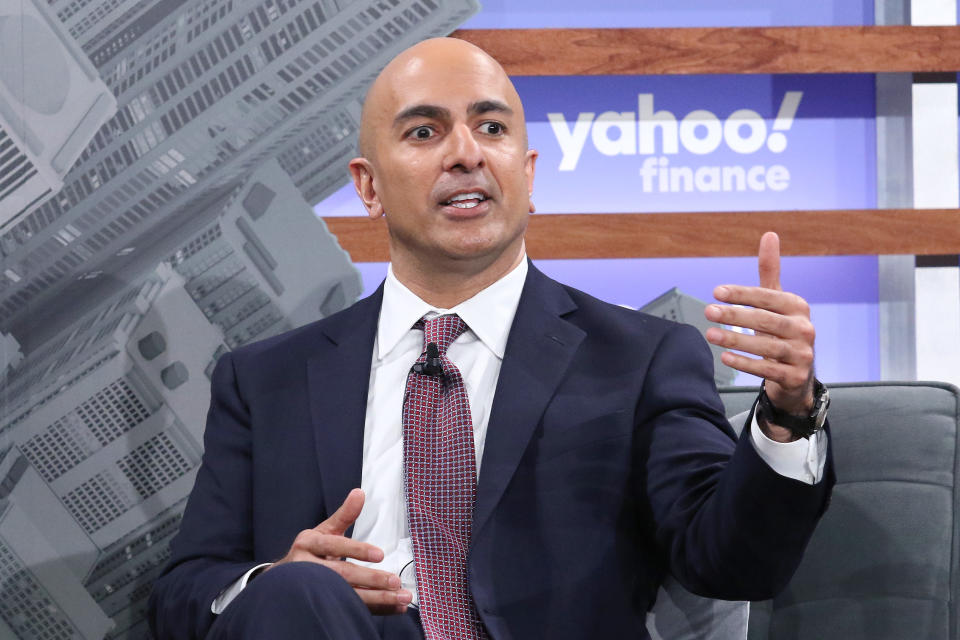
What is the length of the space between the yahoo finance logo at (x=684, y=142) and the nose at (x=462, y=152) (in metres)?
0.63

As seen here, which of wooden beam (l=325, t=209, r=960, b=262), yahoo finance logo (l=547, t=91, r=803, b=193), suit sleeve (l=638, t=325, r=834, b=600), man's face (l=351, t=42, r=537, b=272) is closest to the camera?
suit sleeve (l=638, t=325, r=834, b=600)

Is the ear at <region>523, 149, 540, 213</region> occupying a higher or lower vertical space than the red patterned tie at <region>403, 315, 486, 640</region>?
higher

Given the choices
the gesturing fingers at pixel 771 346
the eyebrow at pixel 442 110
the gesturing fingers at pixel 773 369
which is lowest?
the gesturing fingers at pixel 773 369

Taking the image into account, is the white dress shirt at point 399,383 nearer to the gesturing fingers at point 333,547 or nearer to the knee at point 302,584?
the gesturing fingers at point 333,547

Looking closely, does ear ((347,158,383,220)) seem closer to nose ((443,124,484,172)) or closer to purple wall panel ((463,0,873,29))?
nose ((443,124,484,172))

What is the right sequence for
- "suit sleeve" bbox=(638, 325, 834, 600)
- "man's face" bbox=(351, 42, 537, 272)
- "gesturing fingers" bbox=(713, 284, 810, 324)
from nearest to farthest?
"gesturing fingers" bbox=(713, 284, 810, 324)
"suit sleeve" bbox=(638, 325, 834, 600)
"man's face" bbox=(351, 42, 537, 272)

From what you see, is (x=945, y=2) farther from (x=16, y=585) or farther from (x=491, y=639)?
(x=16, y=585)

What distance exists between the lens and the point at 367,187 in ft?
5.36

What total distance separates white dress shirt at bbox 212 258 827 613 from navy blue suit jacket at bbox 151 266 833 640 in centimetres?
3

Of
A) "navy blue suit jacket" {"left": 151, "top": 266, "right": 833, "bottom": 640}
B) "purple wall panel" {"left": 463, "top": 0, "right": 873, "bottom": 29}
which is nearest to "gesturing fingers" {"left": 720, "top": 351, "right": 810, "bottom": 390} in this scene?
"navy blue suit jacket" {"left": 151, "top": 266, "right": 833, "bottom": 640}

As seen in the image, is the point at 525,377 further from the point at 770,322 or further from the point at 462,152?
the point at 770,322

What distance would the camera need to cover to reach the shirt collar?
4.81ft

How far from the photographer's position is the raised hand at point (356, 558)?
1165mm

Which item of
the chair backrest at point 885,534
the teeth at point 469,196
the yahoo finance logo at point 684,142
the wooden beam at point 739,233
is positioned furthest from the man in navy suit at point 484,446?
the yahoo finance logo at point 684,142
